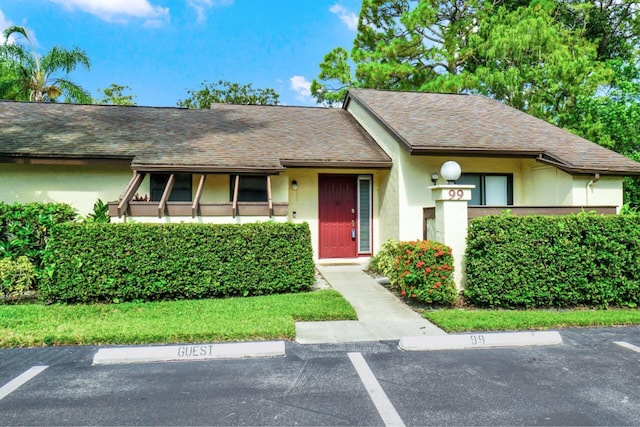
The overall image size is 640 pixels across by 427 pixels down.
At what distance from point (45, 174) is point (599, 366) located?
12368 millimetres

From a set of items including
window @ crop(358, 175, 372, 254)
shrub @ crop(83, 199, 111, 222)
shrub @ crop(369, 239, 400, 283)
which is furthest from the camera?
window @ crop(358, 175, 372, 254)

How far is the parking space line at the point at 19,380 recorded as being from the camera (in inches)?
158

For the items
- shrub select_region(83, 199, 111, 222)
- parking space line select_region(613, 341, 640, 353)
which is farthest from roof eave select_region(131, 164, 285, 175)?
parking space line select_region(613, 341, 640, 353)

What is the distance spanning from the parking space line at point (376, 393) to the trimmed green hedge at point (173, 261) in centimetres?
354

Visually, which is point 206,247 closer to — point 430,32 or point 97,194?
point 97,194

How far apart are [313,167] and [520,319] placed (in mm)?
6521

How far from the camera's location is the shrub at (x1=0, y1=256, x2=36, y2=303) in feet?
25.3

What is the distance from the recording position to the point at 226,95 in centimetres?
3234

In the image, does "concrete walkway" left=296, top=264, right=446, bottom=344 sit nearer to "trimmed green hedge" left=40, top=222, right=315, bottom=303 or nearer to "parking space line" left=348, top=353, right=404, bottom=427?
"parking space line" left=348, top=353, right=404, bottom=427

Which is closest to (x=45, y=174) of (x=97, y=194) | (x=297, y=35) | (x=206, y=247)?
(x=97, y=194)

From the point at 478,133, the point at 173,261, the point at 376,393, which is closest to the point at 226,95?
the point at 478,133

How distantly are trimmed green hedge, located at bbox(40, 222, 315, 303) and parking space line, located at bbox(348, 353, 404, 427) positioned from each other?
11.6 ft

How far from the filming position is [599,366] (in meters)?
4.74

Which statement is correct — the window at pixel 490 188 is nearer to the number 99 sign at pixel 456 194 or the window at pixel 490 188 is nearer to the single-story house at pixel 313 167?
the single-story house at pixel 313 167
